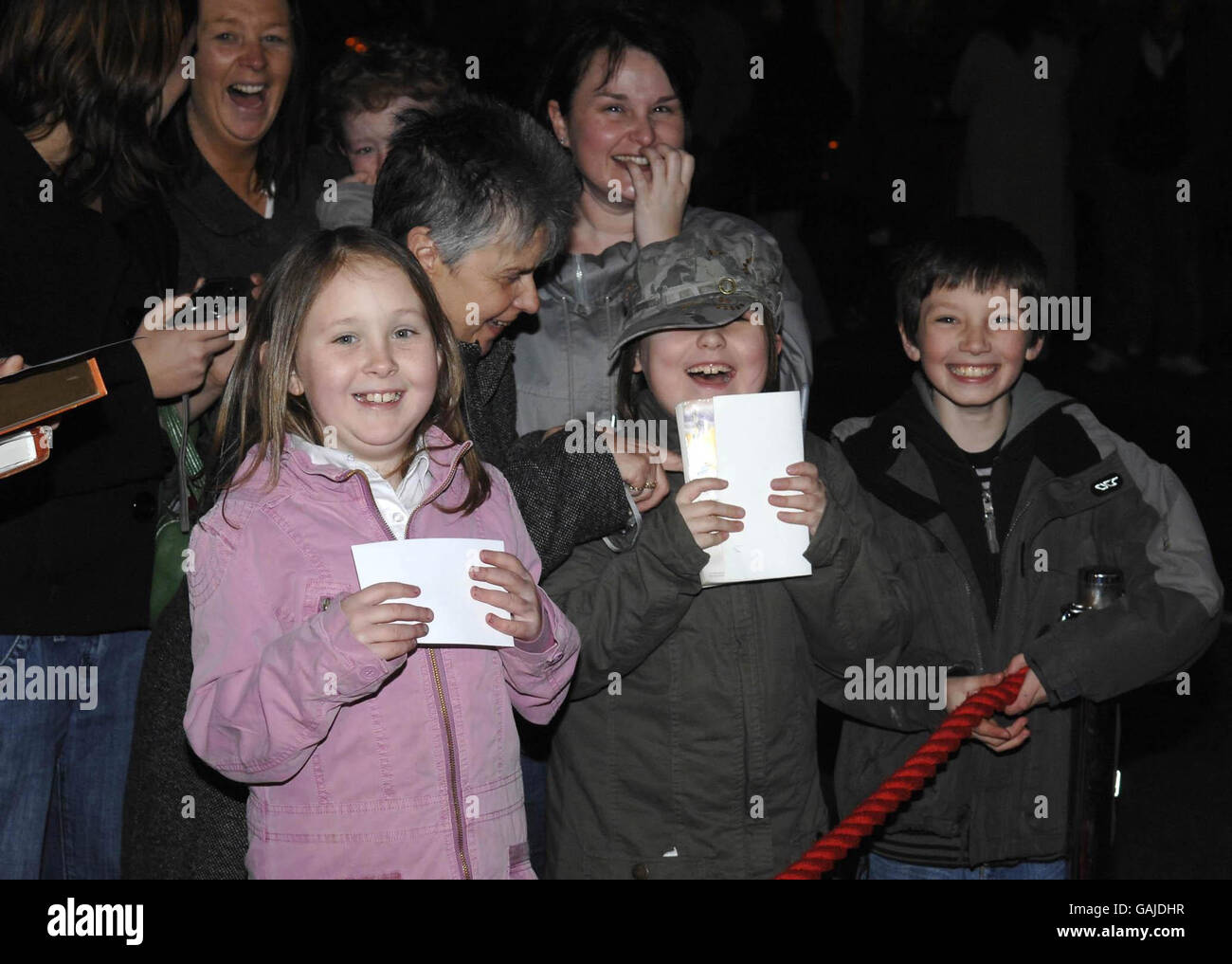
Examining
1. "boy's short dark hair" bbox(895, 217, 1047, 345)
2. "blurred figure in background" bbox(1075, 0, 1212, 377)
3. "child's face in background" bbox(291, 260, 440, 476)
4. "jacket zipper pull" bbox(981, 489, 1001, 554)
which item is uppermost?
"blurred figure in background" bbox(1075, 0, 1212, 377)

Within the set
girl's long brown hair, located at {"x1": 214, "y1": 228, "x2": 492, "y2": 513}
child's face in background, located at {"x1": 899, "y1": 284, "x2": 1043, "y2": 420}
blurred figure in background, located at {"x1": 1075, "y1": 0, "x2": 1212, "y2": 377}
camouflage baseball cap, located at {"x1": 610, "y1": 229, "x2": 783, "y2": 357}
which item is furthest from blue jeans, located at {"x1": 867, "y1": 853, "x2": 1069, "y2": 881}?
blurred figure in background, located at {"x1": 1075, "y1": 0, "x2": 1212, "y2": 377}

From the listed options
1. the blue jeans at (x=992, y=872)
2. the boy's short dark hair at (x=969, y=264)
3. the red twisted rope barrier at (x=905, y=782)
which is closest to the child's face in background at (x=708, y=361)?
the boy's short dark hair at (x=969, y=264)

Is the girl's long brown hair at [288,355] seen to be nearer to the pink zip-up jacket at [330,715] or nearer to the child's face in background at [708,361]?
the pink zip-up jacket at [330,715]

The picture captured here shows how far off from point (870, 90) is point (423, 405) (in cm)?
899

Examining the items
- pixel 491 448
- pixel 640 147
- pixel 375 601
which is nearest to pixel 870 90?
pixel 640 147

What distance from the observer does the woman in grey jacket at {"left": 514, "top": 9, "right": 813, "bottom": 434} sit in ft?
11.9

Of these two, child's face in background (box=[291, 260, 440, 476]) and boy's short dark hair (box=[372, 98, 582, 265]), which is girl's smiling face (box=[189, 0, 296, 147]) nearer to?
boy's short dark hair (box=[372, 98, 582, 265])

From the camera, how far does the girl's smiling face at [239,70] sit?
380 cm

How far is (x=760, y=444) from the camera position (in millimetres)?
2963

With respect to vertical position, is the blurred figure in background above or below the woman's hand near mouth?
above

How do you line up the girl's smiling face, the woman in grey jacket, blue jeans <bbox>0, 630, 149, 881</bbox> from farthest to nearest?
the girl's smiling face < the woman in grey jacket < blue jeans <bbox>0, 630, 149, 881</bbox>

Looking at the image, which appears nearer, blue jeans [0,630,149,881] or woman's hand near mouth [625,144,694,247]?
blue jeans [0,630,149,881]

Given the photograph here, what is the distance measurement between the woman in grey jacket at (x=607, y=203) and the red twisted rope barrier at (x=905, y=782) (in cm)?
86

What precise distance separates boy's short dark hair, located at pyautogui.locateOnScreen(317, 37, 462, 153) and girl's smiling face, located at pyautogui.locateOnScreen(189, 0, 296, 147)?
10.9 inches
